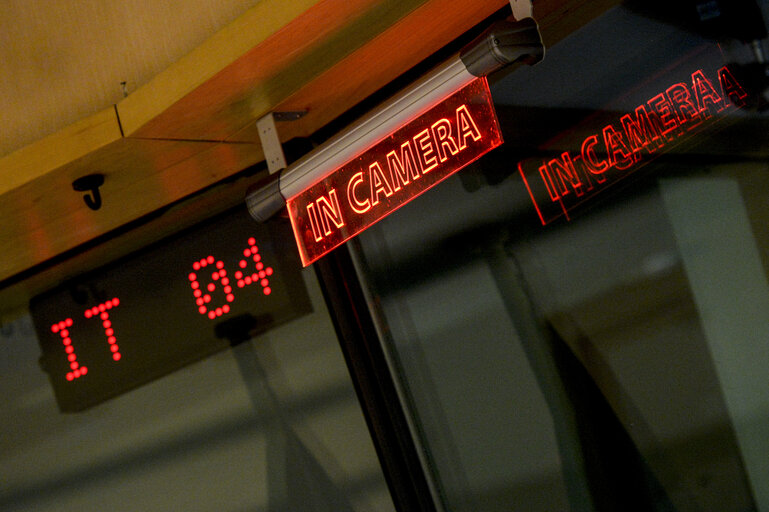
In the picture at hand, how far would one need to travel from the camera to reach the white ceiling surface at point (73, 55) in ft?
5.39

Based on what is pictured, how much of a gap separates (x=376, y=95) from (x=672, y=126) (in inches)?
27.7

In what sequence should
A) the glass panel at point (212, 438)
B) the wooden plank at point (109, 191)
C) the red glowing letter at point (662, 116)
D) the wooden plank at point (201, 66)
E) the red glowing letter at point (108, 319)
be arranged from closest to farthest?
the wooden plank at point (201, 66), the red glowing letter at point (662, 116), the wooden plank at point (109, 191), the glass panel at point (212, 438), the red glowing letter at point (108, 319)

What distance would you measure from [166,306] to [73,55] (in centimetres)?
84

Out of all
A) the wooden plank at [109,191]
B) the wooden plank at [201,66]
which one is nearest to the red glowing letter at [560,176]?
the wooden plank at [201,66]

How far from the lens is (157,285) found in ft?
7.77

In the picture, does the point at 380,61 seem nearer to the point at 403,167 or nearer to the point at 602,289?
the point at 403,167

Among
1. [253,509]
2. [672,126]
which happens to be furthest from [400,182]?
[253,509]

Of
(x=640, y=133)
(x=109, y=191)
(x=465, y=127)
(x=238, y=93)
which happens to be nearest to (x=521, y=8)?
(x=465, y=127)

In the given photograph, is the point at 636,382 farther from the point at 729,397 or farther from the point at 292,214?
the point at 292,214

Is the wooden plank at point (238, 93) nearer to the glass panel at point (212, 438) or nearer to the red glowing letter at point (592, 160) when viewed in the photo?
the red glowing letter at point (592, 160)

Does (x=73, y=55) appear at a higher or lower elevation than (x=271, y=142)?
higher

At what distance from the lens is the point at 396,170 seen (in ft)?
4.91

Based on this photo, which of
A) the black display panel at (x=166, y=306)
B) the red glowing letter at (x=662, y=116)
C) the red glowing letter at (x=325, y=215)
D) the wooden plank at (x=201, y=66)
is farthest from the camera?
the black display panel at (x=166, y=306)

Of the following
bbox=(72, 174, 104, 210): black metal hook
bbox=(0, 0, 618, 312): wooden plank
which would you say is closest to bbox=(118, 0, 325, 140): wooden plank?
bbox=(0, 0, 618, 312): wooden plank
